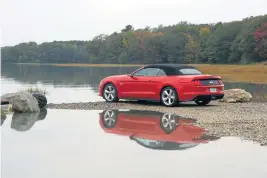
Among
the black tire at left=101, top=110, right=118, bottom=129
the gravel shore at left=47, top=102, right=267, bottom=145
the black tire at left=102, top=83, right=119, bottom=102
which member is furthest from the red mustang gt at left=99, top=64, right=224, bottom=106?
the black tire at left=101, top=110, right=118, bottom=129

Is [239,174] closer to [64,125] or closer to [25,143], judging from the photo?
[25,143]

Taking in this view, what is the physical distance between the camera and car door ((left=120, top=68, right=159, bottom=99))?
16.1 m

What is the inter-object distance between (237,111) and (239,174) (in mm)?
7693

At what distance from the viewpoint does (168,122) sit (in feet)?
37.8

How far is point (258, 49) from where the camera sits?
294 ft

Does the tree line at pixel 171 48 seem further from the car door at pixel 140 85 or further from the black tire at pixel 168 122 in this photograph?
the black tire at pixel 168 122

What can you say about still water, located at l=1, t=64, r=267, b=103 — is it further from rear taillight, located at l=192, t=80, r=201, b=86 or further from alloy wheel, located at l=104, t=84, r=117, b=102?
rear taillight, located at l=192, t=80, r=201, b=86

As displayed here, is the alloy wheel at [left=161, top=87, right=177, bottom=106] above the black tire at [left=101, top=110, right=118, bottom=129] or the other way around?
above

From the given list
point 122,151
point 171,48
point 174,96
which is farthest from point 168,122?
point 171,48

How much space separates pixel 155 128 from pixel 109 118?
220 cm

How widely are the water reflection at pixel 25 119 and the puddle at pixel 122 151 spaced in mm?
22

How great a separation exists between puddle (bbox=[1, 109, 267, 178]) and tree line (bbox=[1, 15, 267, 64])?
7969cm

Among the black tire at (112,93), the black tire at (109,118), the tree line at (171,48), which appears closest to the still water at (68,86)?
the black tire at (112,93)

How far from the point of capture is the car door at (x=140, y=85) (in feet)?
52.9
